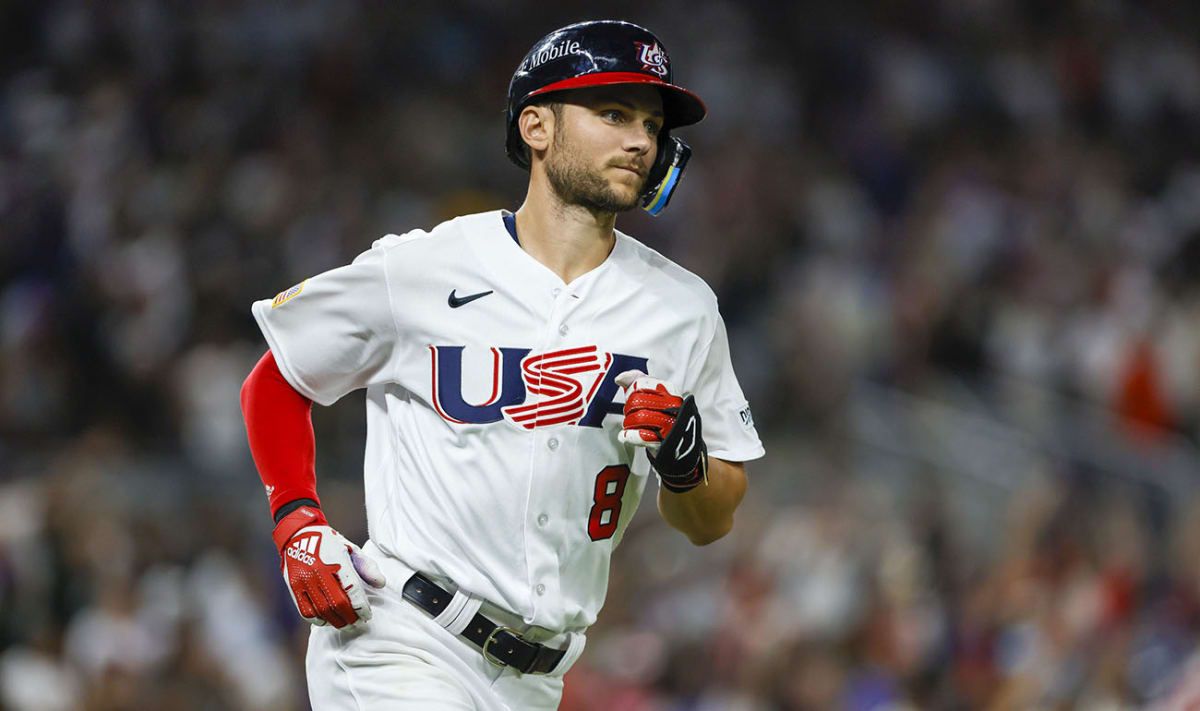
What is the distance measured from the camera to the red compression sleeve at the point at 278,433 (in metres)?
4.10

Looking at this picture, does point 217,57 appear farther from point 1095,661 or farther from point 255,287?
point 1095,661

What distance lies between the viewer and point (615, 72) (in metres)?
3.90

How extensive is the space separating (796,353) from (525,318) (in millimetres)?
6461

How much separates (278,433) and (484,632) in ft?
2.39

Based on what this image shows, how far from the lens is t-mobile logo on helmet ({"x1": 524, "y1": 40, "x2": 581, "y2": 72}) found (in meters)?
3.95

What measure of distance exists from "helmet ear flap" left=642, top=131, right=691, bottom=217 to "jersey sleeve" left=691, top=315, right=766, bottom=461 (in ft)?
1.07

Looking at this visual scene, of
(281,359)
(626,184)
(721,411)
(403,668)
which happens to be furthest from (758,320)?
(403,668)

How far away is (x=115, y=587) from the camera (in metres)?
8.39

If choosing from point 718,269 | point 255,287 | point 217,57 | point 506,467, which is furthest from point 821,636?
point 217,57

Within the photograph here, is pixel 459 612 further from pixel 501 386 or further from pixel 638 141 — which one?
pixel 638 141

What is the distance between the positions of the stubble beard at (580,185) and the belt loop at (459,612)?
97cm

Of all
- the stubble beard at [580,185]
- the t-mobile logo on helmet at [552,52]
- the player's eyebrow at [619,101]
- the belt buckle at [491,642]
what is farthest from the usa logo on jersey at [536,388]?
the t-mobile logo on helmet at [552,52]

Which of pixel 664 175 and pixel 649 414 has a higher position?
pixel 664 175

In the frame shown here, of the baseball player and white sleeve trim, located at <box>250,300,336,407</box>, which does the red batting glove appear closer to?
the baseball player
